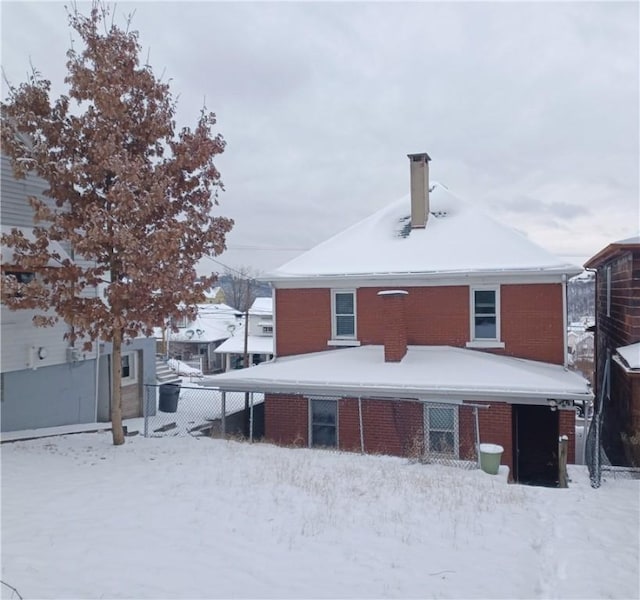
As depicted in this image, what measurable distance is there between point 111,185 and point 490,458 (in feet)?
30.8

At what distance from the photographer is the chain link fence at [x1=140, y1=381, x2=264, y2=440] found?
1671cm

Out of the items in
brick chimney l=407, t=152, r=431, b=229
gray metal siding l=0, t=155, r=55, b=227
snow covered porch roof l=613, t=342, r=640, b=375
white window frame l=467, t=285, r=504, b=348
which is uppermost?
brick chimney l=407, t=152, r=431, b=229

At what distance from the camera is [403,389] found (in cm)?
1339

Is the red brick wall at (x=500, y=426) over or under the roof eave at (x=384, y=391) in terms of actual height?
under

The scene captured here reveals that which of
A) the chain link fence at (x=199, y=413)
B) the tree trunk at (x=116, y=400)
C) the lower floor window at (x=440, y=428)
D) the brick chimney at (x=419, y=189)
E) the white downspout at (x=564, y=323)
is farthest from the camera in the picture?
the brick chimney at (x=419, y=189)

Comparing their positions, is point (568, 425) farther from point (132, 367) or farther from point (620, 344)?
point (132, 367)

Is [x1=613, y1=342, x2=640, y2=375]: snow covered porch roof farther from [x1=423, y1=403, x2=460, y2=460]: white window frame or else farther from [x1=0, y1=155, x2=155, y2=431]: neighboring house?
[x1=0, y1=155, x2=155, y2=431]: neighboring house

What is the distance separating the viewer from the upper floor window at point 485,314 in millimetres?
15578

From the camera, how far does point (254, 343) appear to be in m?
45.4

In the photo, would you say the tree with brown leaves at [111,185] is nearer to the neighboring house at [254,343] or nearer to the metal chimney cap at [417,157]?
the metal chimney cap at [417,157]

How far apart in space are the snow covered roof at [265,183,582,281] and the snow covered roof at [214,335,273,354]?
25045mm

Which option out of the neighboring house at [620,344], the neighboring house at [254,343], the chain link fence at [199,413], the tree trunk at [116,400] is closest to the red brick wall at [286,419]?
the chain link fence at [199,413]

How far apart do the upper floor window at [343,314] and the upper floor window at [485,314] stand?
3749 millimetres

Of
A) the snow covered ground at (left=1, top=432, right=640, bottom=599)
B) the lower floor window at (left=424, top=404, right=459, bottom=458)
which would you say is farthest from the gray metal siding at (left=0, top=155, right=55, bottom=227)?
the lower floor window at (left=424, top=404, right=459, bottom=458)
